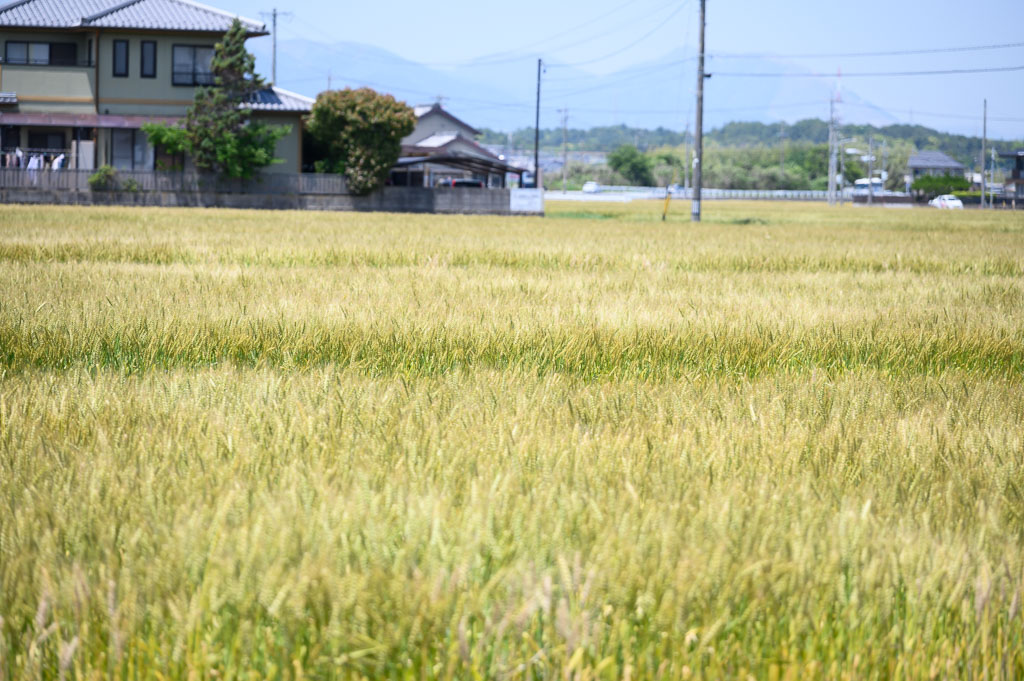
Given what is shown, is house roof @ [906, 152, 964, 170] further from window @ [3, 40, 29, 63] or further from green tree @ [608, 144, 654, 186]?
window @ [3, 40, 29, 63]

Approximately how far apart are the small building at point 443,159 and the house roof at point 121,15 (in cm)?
936

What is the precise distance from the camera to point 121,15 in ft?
132

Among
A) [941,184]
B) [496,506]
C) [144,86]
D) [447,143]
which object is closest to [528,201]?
[144,86]

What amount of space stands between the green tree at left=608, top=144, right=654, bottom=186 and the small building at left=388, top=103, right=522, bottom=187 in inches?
2535

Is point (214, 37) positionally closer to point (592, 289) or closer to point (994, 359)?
point (592, 289)

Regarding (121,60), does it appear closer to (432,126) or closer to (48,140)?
(48,140)

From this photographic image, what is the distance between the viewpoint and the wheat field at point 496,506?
1.78 metres

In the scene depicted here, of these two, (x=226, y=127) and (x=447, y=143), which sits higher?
(x=447, y=143)

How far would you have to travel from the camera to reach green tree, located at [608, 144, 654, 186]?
15025cm

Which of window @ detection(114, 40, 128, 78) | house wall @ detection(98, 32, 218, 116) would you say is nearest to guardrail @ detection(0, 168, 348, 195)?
house wall @ detection(98, 32, 218, 116)

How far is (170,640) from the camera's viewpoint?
1.82m

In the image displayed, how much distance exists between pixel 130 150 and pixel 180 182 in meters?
4.34

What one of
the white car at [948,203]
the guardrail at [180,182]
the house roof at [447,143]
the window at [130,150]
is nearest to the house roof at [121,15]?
the window at [130,150]

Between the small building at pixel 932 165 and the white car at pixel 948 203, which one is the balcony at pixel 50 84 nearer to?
the white car at pixel 948 203
